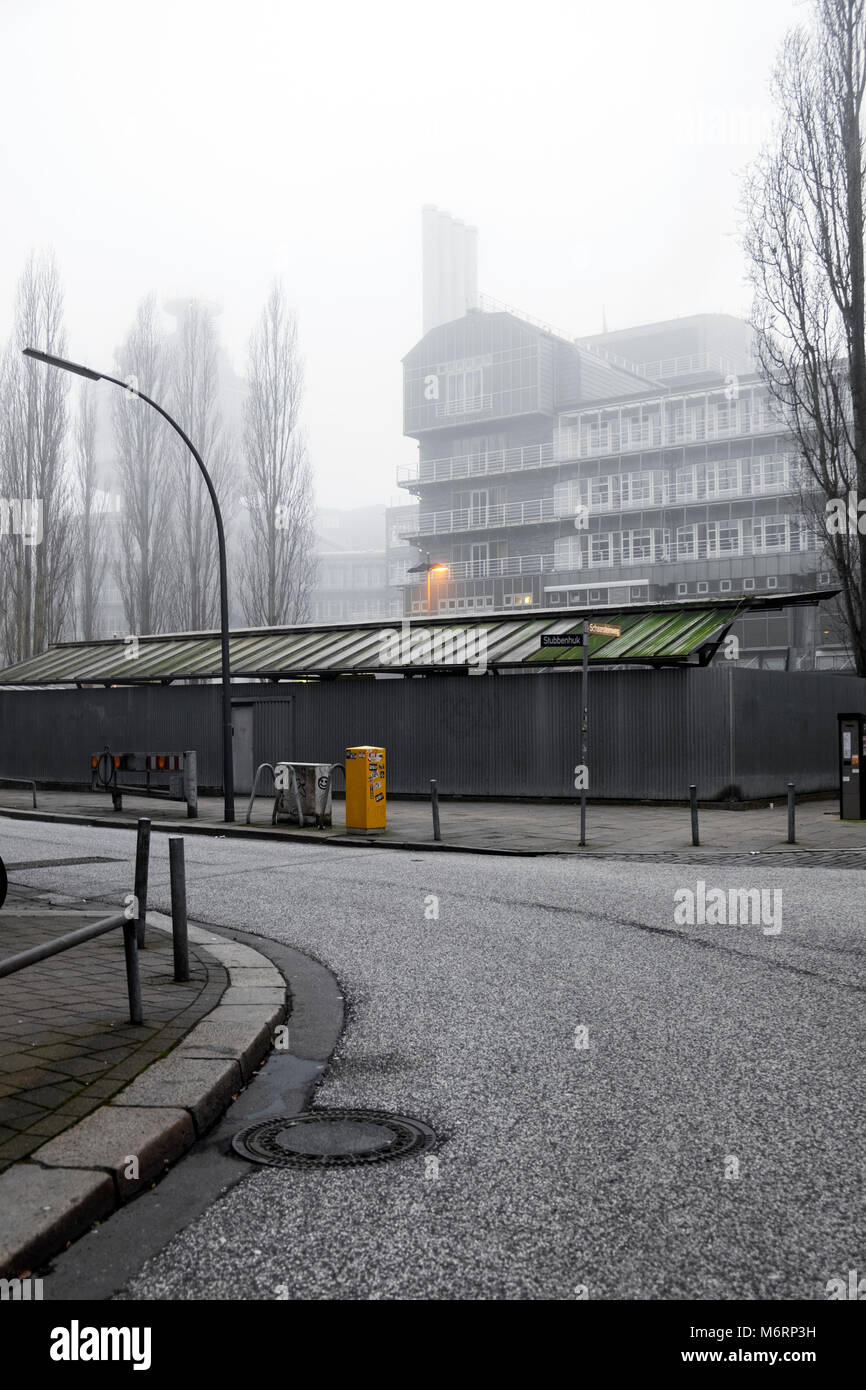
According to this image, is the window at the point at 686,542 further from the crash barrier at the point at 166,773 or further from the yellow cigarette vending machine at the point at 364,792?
the yellow cigarette vending machine at the point at 364,792

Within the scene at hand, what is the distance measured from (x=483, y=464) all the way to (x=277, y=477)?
39.9 metres

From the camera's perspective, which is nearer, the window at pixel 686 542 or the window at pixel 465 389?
the window at pixel 686 542

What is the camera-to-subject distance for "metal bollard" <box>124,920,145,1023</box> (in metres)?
5.32

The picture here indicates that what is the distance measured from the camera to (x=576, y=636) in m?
16.1

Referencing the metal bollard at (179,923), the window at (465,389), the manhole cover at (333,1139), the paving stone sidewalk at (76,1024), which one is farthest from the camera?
the window at (465,389)

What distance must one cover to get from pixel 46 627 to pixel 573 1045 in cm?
3953

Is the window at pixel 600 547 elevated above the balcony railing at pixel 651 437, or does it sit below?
below

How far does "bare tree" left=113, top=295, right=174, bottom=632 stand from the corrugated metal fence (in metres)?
22.7

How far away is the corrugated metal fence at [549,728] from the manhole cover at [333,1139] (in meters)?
16.9

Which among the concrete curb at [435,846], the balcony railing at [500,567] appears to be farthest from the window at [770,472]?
the concrete curb at [435,846]

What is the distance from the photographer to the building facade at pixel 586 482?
66688mm

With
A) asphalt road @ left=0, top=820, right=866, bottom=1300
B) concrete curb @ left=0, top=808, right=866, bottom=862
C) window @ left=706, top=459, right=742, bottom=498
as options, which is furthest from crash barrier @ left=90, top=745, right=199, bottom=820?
window @ left=706, top=459, right=742, bottom=498

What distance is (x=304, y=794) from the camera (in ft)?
57.8

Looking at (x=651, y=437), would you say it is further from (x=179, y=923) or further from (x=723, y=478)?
(x=179, y=923)
